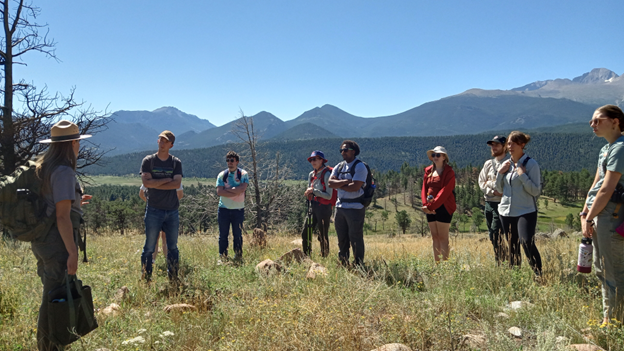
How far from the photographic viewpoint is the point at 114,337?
3.08 m

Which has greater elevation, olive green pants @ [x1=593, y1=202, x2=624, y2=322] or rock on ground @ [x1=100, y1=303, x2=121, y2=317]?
olive green pants @ [x1=593, y1=202, x2=624, y2=322]

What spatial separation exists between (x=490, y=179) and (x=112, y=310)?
524 cm

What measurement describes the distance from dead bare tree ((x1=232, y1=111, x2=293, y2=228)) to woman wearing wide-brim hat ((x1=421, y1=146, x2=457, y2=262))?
40.4 feet

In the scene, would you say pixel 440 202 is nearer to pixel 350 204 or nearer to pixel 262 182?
pixel 350 204

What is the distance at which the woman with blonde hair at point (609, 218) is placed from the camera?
2977 mm

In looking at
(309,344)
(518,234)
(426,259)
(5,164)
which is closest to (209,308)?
(309,344)

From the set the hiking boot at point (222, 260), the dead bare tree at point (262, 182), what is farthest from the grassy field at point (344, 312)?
the dead bare tree at point (262, 182)

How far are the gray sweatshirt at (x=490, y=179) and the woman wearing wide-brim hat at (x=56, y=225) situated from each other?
201 inches

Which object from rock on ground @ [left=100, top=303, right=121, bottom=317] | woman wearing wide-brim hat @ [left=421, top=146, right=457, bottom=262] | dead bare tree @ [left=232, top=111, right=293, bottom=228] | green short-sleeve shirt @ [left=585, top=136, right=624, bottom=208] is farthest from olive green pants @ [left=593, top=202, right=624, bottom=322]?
dead bare tree @ [left=232, top=111, right=293, bottom=228]

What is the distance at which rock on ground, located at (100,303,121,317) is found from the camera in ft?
11.8

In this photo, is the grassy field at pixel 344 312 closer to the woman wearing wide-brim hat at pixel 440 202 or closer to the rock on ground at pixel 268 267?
the rock on ground at pixel 268 267

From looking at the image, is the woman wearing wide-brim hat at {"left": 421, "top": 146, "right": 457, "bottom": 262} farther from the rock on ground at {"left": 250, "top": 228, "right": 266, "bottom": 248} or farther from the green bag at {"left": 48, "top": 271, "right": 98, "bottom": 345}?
the green bag at {"left": 48, "top": 271, "right": 98, "bottom": 345}

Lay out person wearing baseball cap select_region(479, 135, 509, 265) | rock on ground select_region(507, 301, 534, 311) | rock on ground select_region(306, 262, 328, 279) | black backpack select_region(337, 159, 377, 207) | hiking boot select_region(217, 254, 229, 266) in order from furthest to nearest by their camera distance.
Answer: hiking boot select_region(217, 254, 229, 266) < person wearing baseball cap select_region(479, 135, 509, 265) < black backpack select_region(337, 159, 377, 207) < rock on ground select_region(306, 262, 328, 279) < rock on ground select_region(507, 301, 534, 311)

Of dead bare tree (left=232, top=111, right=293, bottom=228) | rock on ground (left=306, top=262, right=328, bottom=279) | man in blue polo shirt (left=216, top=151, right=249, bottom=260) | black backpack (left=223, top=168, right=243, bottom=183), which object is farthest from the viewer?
dead bare tree (left=232, top=111, right=293, bottom=228)
